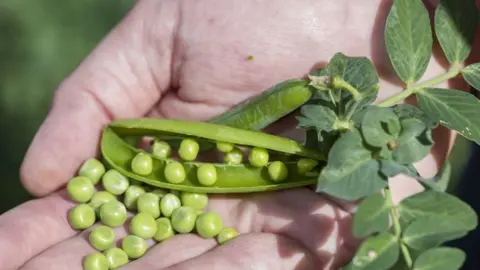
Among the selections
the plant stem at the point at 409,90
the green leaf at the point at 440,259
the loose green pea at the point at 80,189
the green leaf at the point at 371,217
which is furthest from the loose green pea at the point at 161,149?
the green leaf at the point at 440,259

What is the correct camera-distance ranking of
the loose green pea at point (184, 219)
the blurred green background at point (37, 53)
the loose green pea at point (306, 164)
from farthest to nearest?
the blurred green background at point (37, 53), the loose green pea at point (184, 219), the loose green pea at point (306, 164)

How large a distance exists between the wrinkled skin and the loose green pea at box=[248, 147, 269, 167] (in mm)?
128

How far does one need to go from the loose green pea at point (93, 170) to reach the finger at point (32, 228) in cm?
9

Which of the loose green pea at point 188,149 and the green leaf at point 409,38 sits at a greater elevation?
the green leaf at point 409,38

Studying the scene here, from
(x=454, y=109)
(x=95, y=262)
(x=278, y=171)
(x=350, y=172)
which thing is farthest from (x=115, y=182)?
(x=454, y=109)

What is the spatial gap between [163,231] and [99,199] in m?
0.22

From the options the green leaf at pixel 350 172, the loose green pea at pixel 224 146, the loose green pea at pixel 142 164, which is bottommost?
the loose green pea at pixel 142 164

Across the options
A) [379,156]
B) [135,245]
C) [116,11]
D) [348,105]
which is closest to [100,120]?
[135,245]

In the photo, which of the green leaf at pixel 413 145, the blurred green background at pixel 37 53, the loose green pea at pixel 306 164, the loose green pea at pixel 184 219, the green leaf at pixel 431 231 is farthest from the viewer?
the blurred green background at pixel 37 53

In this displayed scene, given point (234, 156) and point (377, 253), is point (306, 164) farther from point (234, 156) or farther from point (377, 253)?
point (377, 253)

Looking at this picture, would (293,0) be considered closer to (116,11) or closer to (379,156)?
(379,156)

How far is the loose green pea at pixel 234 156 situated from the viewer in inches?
77.2

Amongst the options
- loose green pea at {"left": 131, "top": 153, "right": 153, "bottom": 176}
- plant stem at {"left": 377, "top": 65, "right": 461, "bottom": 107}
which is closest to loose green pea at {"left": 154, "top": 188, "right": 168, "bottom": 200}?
loose green pea at {"left": 131, "top": 153, "right": 153, "bottom": 176}

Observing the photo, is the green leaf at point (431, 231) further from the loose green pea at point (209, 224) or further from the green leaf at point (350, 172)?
the loose green pea at point (209, 224)
